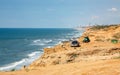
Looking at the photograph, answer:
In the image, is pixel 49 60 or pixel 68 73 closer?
pixel 68 73

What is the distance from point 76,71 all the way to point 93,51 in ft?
34.3

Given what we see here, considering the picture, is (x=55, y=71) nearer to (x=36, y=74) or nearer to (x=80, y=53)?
(x=36, y=74)

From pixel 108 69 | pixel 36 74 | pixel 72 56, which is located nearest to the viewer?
pixel 108 69

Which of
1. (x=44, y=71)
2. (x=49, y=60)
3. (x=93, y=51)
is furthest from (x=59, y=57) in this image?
(x=44, y=71)

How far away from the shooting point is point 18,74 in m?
22.3

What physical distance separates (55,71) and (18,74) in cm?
288

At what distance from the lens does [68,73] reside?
68.0ft

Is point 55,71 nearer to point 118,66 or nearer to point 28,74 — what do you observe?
point 28,74

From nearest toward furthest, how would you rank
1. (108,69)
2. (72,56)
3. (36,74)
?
(108,69)
(36,74)
(72,56)

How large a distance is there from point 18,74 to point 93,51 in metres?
11.1

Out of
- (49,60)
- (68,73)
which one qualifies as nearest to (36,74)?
(68,73)

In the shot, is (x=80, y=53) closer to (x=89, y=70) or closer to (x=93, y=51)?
(x=93, y=51)

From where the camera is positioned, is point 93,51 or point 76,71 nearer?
point 76,71

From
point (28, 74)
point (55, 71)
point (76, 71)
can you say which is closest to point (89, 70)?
point (76, 71)
